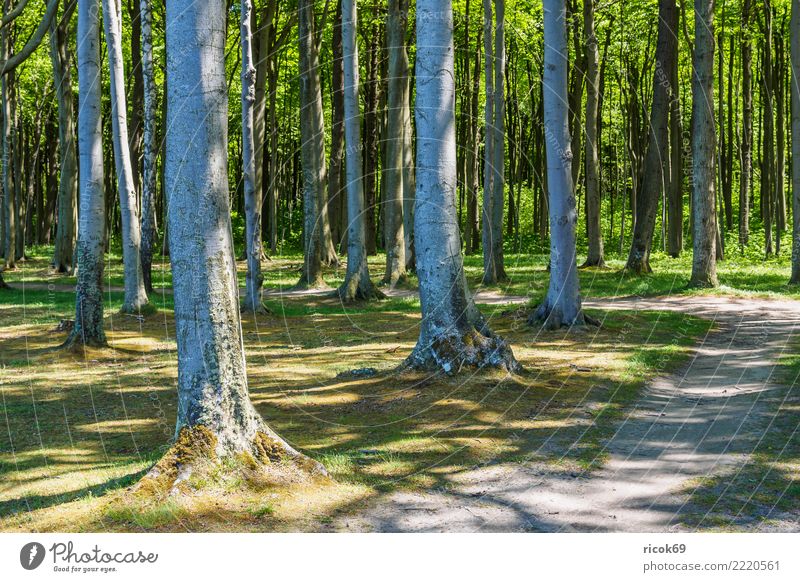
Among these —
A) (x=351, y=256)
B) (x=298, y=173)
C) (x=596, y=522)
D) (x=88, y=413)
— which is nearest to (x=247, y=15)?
(x=351, y=256)

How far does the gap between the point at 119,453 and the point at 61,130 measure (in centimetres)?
2060

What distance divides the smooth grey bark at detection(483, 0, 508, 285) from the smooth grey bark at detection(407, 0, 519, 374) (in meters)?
11.2

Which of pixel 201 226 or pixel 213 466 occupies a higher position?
pixel 201 226

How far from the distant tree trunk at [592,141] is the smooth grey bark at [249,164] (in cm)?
1079

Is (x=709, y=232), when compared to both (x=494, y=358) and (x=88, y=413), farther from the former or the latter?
(x=88, y=413)

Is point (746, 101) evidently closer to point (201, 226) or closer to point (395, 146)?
point (395, 146)

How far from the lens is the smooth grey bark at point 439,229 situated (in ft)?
32.4

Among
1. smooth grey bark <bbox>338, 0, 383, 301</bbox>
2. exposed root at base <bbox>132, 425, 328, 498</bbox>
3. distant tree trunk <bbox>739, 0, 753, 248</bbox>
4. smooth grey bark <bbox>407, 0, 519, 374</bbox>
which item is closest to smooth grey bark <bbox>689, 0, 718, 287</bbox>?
smooth grey bark <bbox>338, 0, 383, 301</bbox>

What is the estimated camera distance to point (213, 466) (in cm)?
627

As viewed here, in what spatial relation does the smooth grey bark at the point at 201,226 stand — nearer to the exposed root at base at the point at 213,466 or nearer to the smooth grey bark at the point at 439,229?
the exposed root at base at the point at 213,466

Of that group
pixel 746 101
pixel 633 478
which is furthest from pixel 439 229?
pixel 746 101

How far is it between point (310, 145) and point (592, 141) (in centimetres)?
866

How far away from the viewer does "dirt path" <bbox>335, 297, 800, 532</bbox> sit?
582cm

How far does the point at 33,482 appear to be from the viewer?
6.79 metres
